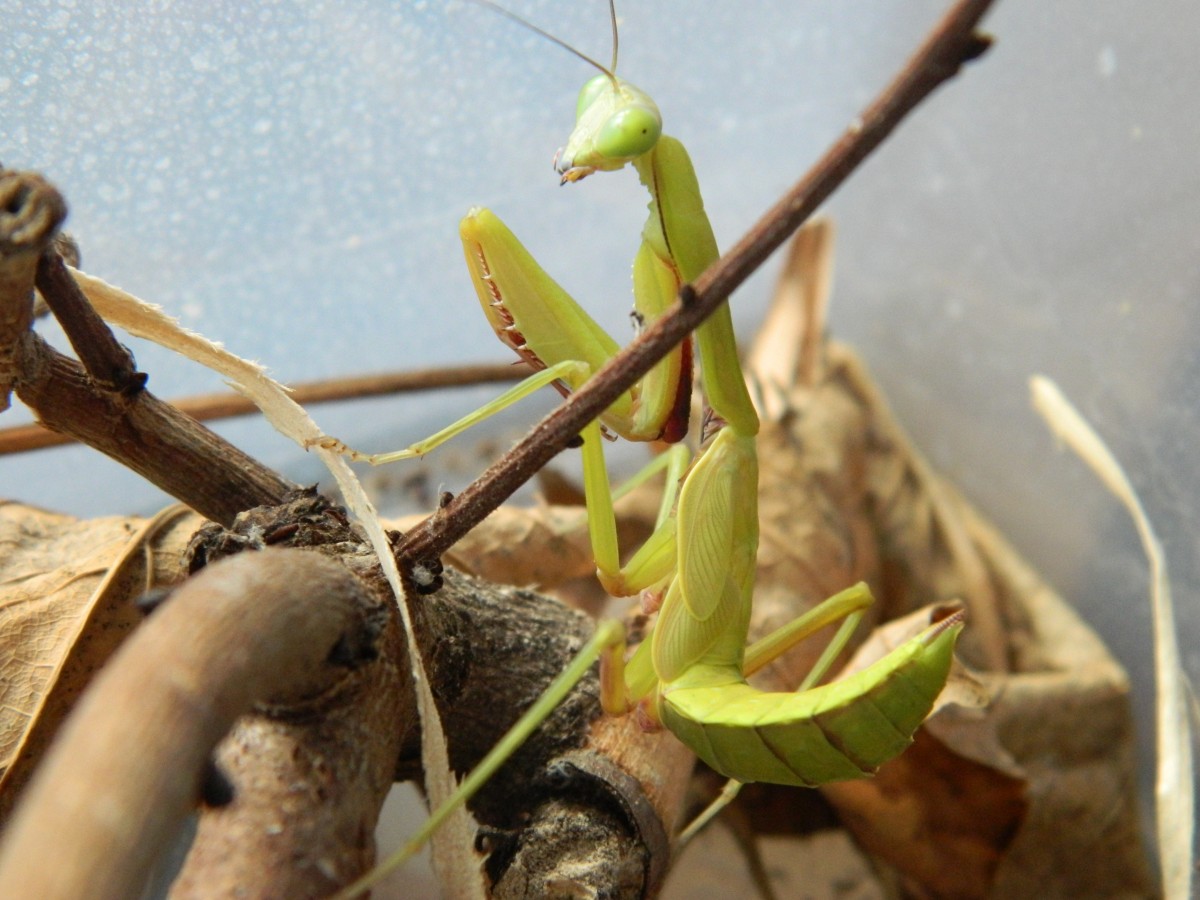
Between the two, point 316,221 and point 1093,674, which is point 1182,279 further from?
point 316,221

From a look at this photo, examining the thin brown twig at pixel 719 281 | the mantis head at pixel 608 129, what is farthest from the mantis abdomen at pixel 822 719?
the mantis head at pixel 608 129

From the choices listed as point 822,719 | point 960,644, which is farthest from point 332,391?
point 960,644

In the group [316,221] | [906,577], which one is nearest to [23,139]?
[316,221]

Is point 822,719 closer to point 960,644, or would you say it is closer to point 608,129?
point 608,129

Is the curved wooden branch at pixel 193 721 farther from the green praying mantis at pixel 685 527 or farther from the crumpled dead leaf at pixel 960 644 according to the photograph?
the crumpled dead leaf at pixel 960 644

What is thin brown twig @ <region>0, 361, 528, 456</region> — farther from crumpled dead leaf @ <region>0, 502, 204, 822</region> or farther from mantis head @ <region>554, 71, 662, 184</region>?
mantis head @ <region>554, 71, 662, 184</region>

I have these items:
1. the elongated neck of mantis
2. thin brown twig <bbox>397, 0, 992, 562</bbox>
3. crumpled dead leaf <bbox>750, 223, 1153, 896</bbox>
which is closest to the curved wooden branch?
thin brown twig <bbox>397, 0, 992, 562</bbox>
